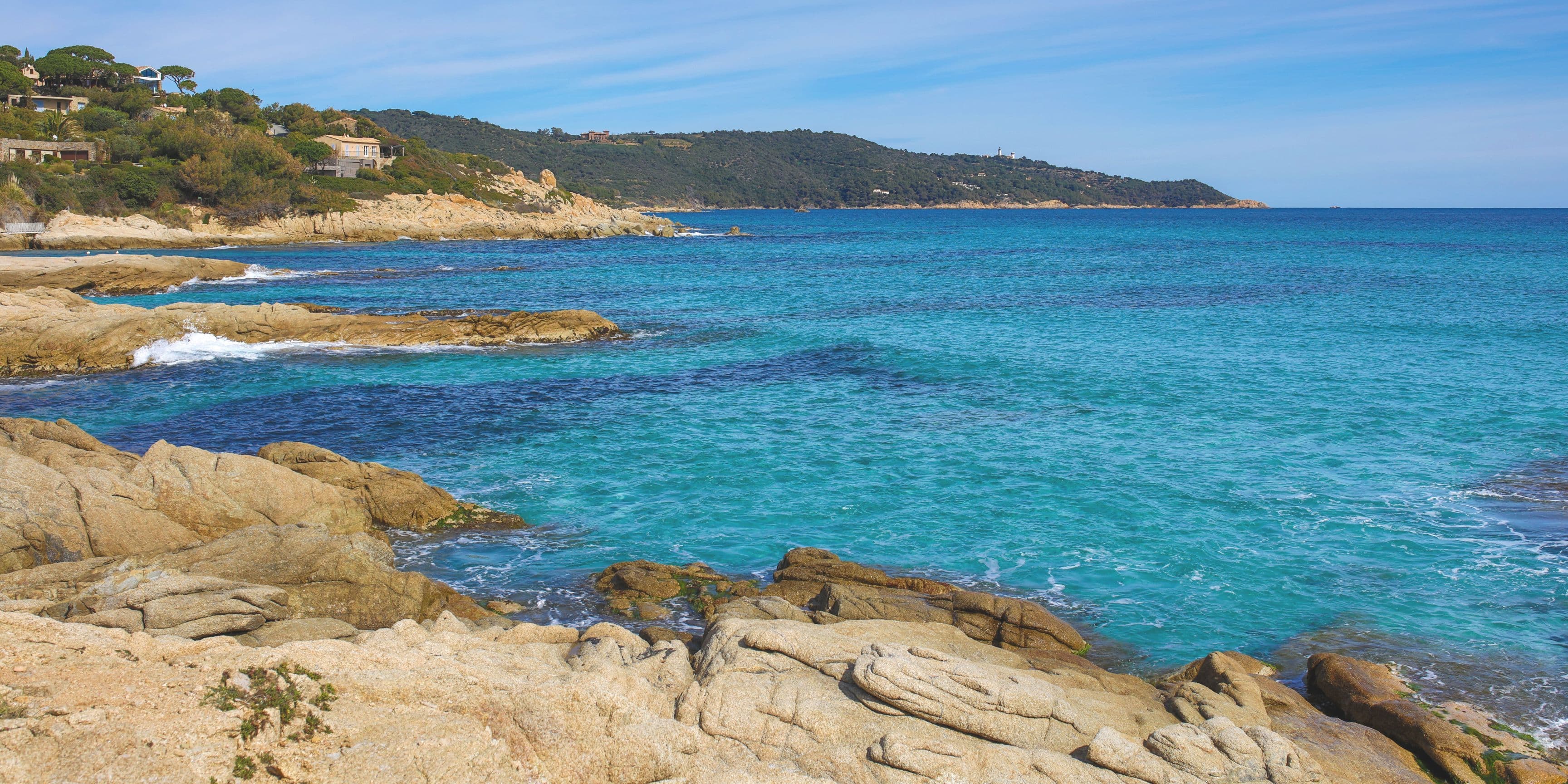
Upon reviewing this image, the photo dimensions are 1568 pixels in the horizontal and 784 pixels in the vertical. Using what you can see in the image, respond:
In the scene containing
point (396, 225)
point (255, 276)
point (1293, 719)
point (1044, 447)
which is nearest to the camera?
point (1293, 719)

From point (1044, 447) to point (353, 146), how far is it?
10370cm

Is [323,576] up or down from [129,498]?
down

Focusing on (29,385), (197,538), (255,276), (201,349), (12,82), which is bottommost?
(29,385)

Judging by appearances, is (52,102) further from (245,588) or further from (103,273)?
(245,588)

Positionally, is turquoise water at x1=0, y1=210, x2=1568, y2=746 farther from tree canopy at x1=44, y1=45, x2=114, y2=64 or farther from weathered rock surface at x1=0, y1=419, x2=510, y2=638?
tree canopy at x1=44, y1=45, x2=114, y2=64

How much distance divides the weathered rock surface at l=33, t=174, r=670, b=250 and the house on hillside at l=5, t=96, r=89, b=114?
36.5 metres

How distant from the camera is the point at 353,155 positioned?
103250 mm

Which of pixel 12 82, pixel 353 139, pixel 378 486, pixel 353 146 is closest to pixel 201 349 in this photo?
pixel 378 486

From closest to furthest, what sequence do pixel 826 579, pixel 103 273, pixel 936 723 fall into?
1. pixel 936 723
2. pixel 826 579
3. pixel 103 273

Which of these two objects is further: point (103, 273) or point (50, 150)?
point (50, 150)

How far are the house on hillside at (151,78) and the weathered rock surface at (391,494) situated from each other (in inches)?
5083

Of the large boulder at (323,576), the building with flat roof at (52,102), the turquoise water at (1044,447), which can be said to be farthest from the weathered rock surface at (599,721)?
the building with flat roof at (52,102)

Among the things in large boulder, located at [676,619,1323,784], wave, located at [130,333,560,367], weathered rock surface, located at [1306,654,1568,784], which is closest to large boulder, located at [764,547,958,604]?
large boulder, located at [676,619,1323,784]

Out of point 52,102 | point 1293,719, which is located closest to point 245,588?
point 1293,719
